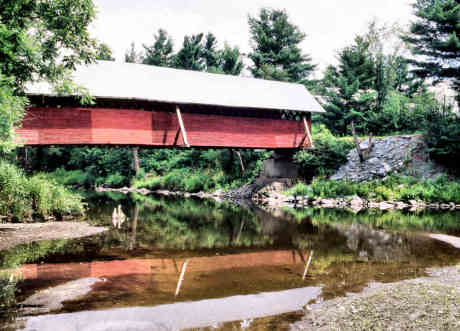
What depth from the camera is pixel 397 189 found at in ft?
69.5

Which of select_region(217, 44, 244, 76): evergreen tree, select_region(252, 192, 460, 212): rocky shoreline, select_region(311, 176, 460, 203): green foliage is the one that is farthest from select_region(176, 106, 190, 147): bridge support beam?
select_region(217, 44, 244, 76): evergreen tree

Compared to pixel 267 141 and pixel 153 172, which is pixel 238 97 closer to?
pixel 267 141

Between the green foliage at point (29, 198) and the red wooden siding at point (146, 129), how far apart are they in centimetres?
237

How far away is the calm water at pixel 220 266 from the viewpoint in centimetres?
505

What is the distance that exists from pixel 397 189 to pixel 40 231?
57.0 feet

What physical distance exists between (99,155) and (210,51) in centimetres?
1638

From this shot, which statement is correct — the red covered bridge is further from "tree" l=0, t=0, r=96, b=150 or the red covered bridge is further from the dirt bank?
the dirt bank

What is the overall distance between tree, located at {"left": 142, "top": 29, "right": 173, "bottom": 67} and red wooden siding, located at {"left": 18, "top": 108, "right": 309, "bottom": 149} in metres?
26.5

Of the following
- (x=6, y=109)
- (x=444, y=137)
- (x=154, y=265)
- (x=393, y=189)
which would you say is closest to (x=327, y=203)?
(x=393, y=189)

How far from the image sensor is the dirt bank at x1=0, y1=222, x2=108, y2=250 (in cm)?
952

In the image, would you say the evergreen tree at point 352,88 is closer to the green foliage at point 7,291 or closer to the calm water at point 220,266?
the calm water at point 220,266

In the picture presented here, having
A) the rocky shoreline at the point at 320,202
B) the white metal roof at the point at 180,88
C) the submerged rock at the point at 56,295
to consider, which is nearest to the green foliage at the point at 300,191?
the rocky shoreline at the point at 320,202

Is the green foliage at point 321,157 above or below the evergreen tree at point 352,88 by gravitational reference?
below

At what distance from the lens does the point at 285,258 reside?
833 cm
